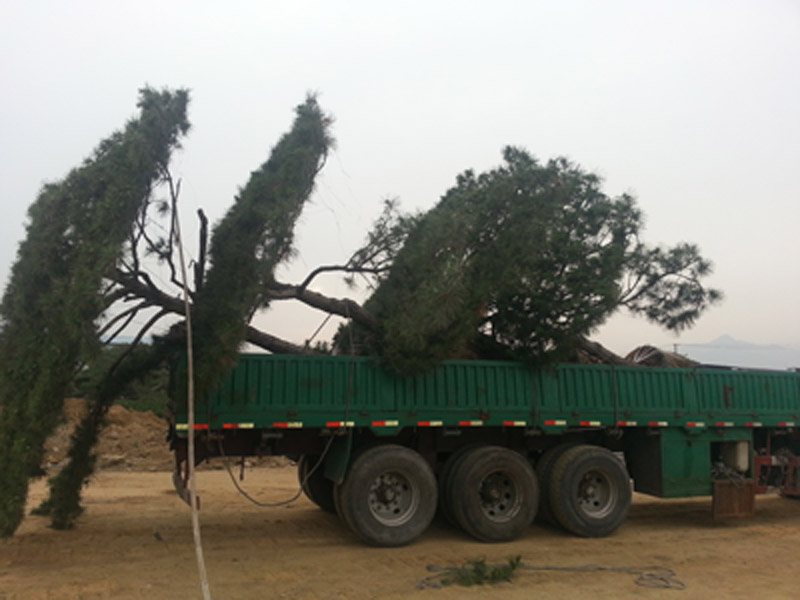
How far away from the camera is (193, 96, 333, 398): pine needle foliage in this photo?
23.5 feet

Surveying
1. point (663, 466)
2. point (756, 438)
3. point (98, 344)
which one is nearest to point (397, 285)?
point (98, 344)

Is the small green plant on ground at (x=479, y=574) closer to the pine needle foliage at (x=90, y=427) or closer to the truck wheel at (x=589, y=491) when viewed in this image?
the truck wheel at (x=589, y=491)

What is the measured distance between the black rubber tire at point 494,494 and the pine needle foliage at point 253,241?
140 inches

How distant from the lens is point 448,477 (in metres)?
9.10

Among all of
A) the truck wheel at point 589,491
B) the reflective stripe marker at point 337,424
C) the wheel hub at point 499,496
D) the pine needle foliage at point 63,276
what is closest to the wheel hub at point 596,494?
the truck wheel at point 589,491

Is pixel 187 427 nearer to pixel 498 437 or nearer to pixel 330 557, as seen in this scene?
pixel 330 557

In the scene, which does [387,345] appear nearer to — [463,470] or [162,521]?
[463,470]

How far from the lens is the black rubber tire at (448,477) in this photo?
905 centimetres

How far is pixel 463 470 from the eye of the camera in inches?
352

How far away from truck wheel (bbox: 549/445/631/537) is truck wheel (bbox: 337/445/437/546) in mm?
1919

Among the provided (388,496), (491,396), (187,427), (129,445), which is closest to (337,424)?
(388,496)

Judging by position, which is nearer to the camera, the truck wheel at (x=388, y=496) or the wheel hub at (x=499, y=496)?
the truck wheel at (x=388, y=496)

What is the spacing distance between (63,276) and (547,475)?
6.84 meters

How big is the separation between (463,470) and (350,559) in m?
2.00
